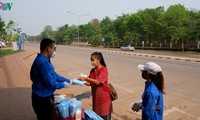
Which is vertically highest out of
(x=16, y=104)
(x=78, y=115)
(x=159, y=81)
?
(x=159, y=81)

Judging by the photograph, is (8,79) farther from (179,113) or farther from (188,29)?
(188,29)

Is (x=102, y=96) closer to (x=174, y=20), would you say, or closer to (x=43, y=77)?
(x=43, y=77)

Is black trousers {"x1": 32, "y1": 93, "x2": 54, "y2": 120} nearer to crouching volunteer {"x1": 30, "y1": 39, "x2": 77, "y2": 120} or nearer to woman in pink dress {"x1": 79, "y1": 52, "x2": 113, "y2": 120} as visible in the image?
crouching volunteer {"x1": 30, "y1": 39, "x2": 77, "y2": 120}

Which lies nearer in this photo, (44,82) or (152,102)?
(152,102)

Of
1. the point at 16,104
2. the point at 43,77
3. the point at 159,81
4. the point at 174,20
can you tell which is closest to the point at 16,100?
the point at 16,104

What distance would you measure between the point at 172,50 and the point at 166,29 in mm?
5555

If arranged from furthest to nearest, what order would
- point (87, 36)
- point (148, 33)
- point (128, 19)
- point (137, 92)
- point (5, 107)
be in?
point (87, 36)
point (128, 19)
point (148, 33)
point (137, 92)
point (5, 107)

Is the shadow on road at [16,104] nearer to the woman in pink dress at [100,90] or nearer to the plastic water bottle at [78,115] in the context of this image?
the woman in pink dress at [100,90]

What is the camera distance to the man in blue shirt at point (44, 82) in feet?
10.1

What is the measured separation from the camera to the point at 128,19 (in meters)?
54.1

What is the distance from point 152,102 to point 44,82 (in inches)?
59.1

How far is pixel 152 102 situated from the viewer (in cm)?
270

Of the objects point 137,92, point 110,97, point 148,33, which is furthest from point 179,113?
point 148,33

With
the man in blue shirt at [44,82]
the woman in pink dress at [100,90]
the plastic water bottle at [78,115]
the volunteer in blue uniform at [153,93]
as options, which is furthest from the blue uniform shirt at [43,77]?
the volunteer in blue uniform at [153,93]
